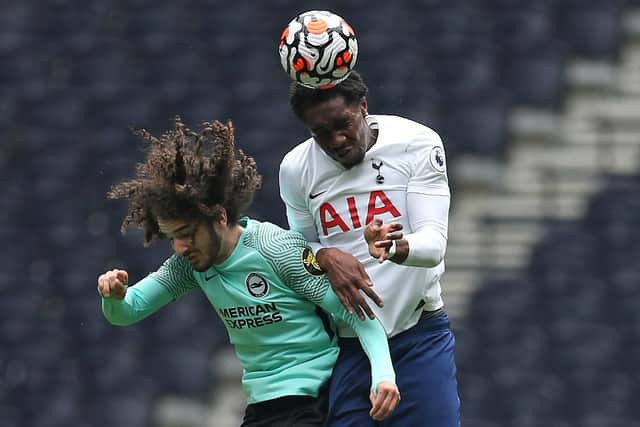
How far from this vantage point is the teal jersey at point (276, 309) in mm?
3504

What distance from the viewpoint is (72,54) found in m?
6.80

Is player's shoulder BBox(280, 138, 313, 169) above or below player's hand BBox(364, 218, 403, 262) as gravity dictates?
above

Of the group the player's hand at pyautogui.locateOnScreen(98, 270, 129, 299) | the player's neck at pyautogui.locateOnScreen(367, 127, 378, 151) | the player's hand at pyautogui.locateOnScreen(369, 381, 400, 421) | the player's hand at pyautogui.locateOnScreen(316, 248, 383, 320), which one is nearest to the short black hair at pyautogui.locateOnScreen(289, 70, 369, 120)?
the player's neck at pyautogui.locateOnScreen(367, 127, 378, 151)

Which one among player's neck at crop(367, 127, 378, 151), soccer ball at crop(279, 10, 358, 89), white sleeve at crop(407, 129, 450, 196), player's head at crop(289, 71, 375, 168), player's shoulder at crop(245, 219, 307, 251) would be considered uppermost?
soccer ball at crop(279, 10, 358, 89)

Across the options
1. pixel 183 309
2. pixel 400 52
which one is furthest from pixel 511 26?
pixel 183 309

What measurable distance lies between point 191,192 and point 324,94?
396 mm

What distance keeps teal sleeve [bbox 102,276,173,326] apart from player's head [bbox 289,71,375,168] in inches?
21.4

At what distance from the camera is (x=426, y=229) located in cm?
347

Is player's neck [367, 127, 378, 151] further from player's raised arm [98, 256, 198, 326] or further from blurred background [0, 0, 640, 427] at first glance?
blurred background [0, 0, 640, 427]

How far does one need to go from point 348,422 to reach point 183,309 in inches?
112

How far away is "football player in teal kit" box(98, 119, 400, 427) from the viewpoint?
3.49 meters

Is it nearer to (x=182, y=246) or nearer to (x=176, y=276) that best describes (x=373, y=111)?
(x=176, y=276)

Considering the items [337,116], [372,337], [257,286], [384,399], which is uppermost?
[337,116]

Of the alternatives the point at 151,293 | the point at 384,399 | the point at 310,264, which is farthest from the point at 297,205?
the point at 384,399
